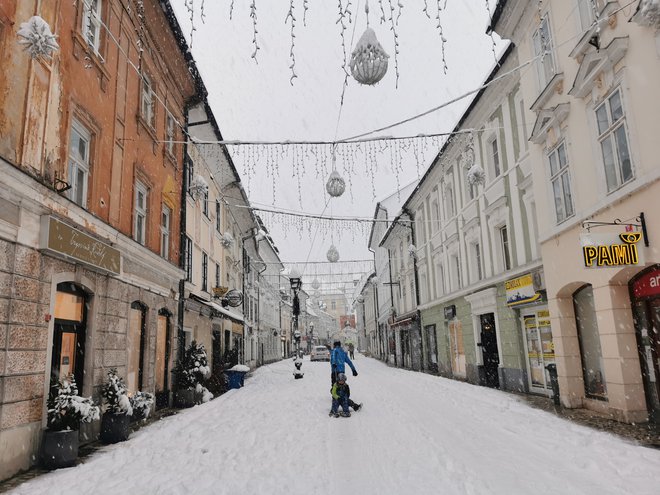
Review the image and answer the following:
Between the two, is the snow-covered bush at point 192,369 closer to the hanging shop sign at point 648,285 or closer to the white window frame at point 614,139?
the hanging shop sign at point 648,285

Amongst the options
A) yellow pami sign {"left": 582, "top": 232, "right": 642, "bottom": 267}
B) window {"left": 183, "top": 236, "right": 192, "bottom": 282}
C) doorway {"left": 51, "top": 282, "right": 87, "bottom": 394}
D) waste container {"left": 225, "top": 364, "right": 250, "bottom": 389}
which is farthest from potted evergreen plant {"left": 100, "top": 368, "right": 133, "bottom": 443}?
waste container {"left": 225, "top": 364, "right": 250, "bottom": 389}

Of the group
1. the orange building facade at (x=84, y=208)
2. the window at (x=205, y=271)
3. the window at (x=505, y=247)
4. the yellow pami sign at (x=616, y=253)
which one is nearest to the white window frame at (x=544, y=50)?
the yellow pami sign at (x=616, y=253)

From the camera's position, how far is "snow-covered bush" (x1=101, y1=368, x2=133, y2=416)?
831cm

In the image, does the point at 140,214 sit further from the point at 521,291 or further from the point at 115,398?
the point at 521,291

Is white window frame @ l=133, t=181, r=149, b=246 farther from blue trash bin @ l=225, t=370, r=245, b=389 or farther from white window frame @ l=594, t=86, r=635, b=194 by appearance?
white window frame @ l=594, t=86, r=635, b=194

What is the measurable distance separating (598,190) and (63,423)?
10.2 metres

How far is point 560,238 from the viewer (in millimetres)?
10766

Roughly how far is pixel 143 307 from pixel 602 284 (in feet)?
33.6

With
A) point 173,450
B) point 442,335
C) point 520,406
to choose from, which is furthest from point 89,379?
point 442,335

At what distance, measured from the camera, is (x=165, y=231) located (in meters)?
13.6

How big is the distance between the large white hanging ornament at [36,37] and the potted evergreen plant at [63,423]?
4630 millimetres

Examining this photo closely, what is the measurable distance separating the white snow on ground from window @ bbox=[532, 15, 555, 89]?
26.3ft

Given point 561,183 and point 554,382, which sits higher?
point 561,183

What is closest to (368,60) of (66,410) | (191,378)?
(66,410)
